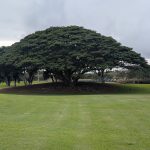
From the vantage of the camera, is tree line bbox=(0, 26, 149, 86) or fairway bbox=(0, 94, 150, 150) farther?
tree line bbox=(0, 26, 149, 86)

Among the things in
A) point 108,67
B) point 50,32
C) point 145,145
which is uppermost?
point 50,32

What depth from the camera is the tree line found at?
34062mm

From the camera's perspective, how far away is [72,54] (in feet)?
113

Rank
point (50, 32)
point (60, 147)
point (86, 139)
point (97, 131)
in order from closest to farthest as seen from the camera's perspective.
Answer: point (60, 147) → point (86, 139) → point (97, 131) → point (50, 32)

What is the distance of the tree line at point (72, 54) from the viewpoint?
34062 mm

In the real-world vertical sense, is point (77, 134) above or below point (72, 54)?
below

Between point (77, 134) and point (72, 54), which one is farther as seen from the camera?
point (72, 54)

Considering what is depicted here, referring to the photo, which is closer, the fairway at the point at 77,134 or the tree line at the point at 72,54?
the fairway at the point at 77,134

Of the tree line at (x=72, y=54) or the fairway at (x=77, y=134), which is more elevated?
the tree line at (x=72, y=54)

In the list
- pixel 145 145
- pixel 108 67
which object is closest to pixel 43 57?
pixel 108 67

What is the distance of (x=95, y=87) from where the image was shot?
39938 mm

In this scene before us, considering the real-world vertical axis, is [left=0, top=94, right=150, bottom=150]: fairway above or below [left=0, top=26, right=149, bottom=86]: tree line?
below

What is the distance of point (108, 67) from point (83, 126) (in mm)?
23772

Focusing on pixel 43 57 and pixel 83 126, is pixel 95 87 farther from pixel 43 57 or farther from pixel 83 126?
pixel 83 126
